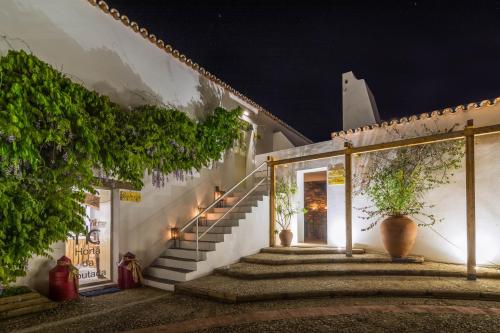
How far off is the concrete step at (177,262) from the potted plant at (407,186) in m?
4.10

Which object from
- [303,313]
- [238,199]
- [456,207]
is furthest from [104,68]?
[456,207]

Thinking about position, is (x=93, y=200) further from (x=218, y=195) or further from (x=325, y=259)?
(x=325, y=259)

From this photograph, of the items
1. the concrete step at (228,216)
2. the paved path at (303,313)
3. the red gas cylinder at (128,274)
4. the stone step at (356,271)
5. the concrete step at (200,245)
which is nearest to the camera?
the paved path at (303,313)

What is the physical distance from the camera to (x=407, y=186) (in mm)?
7188

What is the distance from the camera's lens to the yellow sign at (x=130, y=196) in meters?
6.59

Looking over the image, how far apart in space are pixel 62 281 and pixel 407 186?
7031mm

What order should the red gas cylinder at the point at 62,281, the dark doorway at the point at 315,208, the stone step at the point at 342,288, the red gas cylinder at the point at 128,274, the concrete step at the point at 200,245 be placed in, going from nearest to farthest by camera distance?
the stone step at the point at 342,288 < the red gas cylinder at the point at 62,281 < the red gas cylinder at the point at 128,274 < the concrete step at the point at 200,245 < the dark doorway at the point at 315,208

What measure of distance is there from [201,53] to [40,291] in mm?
8000

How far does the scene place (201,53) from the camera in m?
10.6

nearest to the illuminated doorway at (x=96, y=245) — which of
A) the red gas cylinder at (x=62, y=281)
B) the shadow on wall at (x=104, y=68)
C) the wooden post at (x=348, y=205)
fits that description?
the red gas cylinder at (x=62, y=281)

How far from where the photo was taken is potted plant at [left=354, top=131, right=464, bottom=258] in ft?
22.5

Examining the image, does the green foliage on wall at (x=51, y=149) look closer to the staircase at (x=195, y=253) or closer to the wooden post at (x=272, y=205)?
the staircase at (x=195, y=253)

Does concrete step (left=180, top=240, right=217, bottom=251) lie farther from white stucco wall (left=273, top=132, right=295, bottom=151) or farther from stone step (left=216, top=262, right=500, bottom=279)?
white stucco wall (left=273, top=132, right=295, bottom=151)

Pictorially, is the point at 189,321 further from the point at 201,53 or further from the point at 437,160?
the point at 201,53
